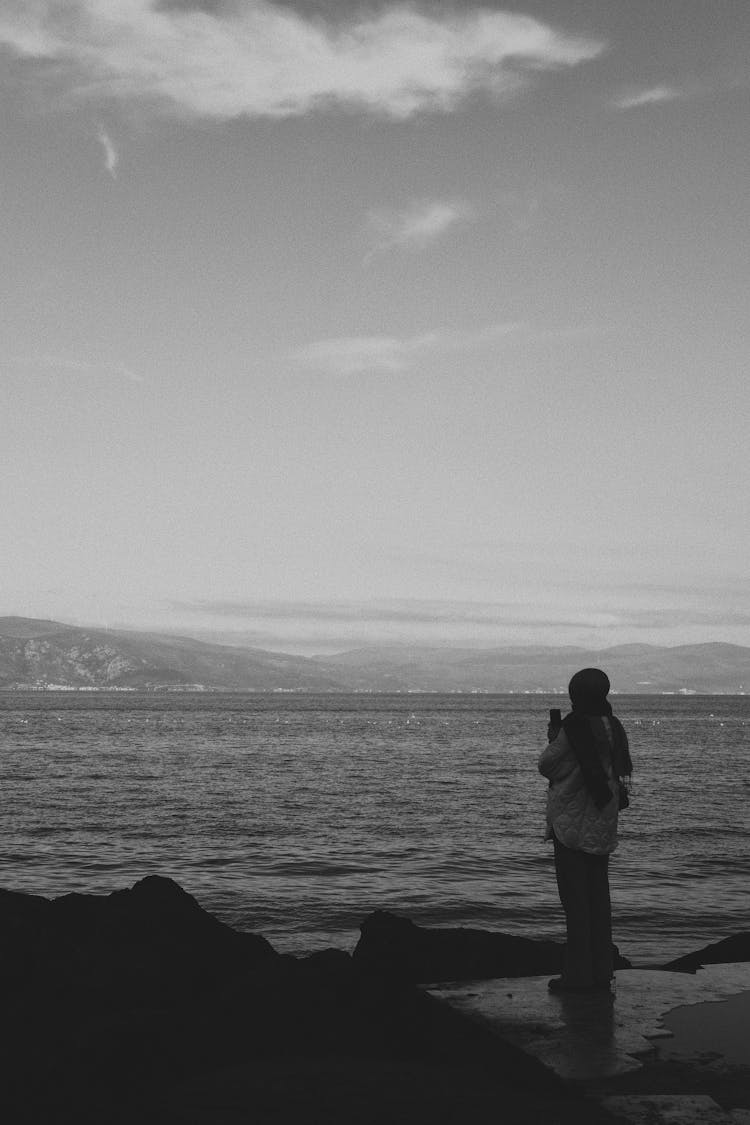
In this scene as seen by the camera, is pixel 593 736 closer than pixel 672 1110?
No

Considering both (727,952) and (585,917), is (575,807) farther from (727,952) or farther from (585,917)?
(727,952)

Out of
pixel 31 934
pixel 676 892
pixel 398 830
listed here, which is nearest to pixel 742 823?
pixel 398 830

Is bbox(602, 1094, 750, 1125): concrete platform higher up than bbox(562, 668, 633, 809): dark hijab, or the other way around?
bbox(562, 668, 633, 809): dark hijab

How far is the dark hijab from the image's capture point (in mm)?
8305

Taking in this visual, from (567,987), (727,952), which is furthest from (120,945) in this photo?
(727,952)

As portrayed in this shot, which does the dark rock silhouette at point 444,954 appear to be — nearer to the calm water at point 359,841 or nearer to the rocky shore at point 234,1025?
the rocky shore at point 234,1025

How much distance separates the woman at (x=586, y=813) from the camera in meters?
8.27

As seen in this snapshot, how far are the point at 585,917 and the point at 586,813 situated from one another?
2.77 feet

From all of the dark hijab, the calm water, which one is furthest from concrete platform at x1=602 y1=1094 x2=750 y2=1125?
the calm water

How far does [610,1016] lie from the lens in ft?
24.3

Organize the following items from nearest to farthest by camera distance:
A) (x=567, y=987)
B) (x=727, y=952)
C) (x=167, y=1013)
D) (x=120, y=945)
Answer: (x=167, y=1013), (x=567, y=987), (x=120, y=945), (x=727, y=952)

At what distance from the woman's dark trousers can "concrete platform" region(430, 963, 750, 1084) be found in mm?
202

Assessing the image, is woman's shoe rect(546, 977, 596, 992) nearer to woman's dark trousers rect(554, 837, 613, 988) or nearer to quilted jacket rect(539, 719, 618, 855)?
woman's dark trousers rect(554, 837, 613, 988)

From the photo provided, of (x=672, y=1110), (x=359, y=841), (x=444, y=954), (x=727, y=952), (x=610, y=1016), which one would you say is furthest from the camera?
(x=359, y=841)
